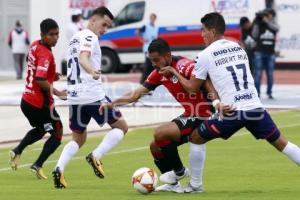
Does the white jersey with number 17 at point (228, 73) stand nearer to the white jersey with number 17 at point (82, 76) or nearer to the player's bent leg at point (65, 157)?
the white jersey with number 17 at point (82, 76)

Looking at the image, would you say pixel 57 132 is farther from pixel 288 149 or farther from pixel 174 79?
pixel 288 149

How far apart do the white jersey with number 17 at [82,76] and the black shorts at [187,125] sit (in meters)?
1.52

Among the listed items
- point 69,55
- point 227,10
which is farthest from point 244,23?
point 69,55

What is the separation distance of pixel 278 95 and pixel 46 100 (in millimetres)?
15025

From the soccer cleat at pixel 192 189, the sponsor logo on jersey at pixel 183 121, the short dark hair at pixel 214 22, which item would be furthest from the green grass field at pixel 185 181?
the short dark hair at pixel 214 22

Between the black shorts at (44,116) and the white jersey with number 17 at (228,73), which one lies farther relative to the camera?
the black shorts at (44,116)

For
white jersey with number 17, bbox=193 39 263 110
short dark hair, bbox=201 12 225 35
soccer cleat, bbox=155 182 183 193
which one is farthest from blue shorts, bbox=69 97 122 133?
short dark hair, bbox=201 12 225 35

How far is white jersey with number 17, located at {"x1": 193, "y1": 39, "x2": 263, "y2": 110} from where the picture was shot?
35.6ft

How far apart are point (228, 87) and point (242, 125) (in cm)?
42

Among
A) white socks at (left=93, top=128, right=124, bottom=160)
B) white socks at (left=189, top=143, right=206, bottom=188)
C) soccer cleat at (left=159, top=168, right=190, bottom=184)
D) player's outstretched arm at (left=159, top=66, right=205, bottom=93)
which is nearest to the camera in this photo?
player's outstretched arm at (left=159, top=66, right=205, bottom=93)

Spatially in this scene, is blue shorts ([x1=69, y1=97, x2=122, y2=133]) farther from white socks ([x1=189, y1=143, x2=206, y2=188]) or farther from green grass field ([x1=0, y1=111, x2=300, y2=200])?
white socks ([x1=189, y1=143, x2=206, y2=188])

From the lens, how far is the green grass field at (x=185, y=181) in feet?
36.8

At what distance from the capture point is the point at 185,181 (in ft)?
41.8

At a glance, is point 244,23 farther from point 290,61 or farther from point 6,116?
point 290,61
